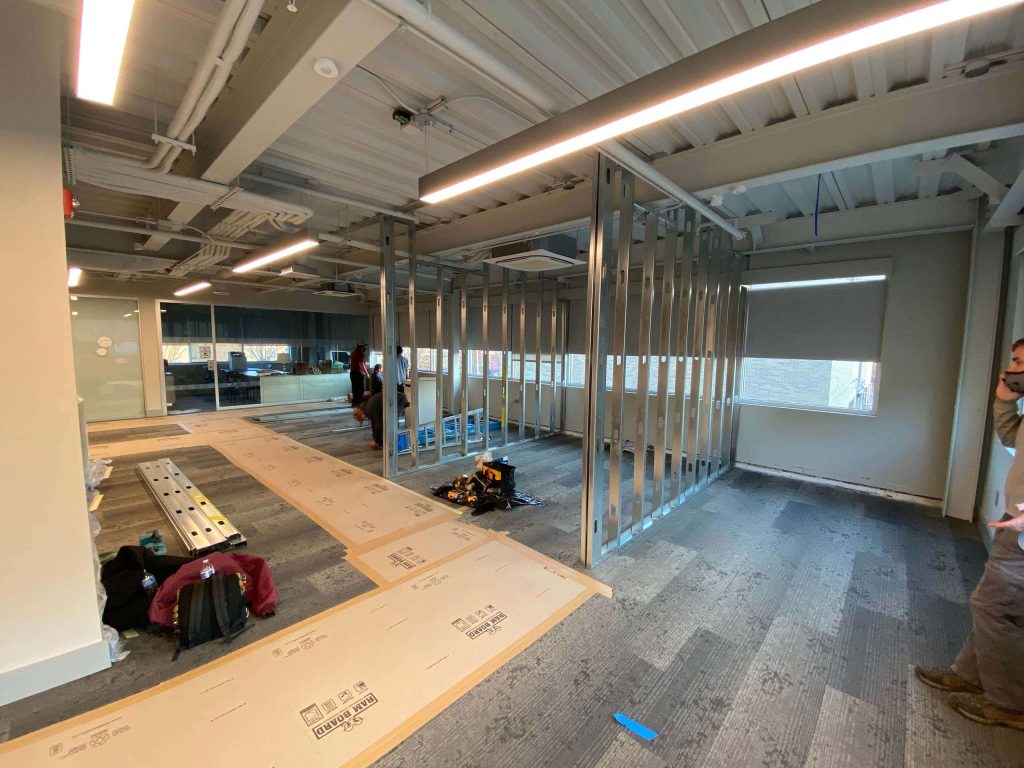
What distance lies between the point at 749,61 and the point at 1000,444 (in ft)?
13.1

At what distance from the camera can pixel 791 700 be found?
5.83 ft

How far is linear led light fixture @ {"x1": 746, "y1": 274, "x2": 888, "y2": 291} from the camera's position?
161 inches

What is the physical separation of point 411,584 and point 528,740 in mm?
1199

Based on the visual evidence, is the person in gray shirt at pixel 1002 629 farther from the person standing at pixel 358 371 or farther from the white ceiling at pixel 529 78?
the person standing at pixel 358 371

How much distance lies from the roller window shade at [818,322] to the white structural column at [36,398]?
5797 mm

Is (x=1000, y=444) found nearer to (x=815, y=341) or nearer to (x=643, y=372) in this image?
(x=815, y=341)

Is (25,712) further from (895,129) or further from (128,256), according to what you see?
(128,256)

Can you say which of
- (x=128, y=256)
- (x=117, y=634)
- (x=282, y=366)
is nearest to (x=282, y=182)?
(x=117, y=634)

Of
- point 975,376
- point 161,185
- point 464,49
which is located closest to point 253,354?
point 161,185

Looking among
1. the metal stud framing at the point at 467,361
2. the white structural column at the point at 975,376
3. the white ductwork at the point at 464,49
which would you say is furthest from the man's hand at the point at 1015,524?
the metal stud framing at the point at 467,361

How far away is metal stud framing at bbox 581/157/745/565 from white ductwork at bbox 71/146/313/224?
253 centimetres

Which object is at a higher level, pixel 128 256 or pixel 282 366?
pixel 128 256

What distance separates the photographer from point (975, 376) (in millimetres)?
3467

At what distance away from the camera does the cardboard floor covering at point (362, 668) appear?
60.2 inches
